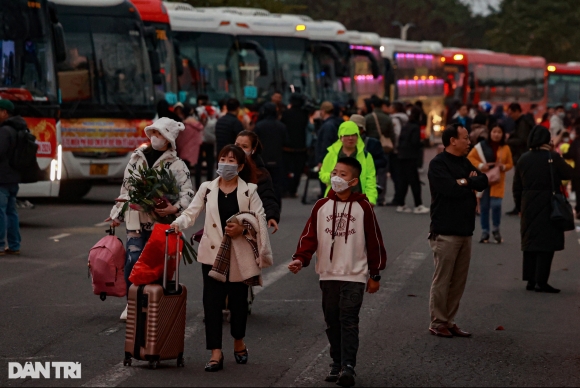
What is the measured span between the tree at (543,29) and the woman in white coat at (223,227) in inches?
3098

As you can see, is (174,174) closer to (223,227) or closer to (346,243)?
(223,227)

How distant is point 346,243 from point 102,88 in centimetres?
1397

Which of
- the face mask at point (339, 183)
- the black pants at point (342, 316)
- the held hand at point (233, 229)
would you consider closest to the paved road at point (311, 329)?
the black pants at point (342, 316)

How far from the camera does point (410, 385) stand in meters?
7.76

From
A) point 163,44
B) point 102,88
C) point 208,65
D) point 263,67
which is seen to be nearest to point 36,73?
point 102,88

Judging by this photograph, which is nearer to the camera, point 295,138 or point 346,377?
point 346,377

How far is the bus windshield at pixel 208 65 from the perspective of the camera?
94.2ft

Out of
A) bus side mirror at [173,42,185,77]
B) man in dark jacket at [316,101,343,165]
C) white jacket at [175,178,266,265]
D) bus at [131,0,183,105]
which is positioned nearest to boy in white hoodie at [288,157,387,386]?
white jacket at [175,178,266,265]

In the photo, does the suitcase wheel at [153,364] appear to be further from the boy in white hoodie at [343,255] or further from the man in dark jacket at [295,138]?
the man in dark jacket at [295,138]

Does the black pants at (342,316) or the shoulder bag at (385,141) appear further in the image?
the shoulder bag at (385,141)

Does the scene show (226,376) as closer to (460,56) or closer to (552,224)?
(552,224)

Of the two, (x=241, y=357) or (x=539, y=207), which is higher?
(x=539, y=207)

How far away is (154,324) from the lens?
26.0 ft

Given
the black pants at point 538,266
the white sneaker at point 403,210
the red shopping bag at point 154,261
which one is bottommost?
the white sneaker at point 403,210
